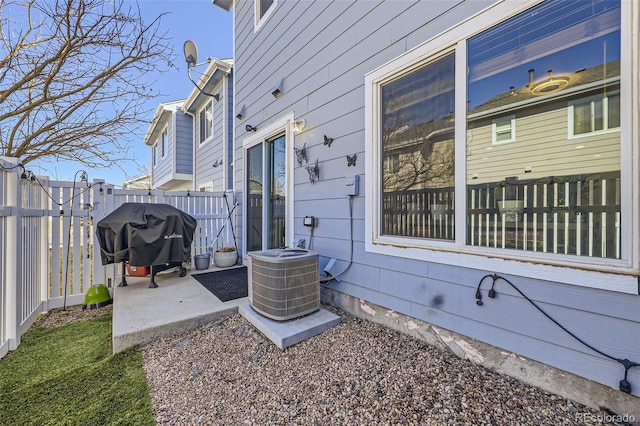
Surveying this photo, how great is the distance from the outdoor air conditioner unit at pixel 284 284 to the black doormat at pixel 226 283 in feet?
2.51

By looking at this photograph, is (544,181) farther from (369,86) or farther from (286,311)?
(286,311)

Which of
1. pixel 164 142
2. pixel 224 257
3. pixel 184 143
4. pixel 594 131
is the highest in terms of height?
pixel 164 142

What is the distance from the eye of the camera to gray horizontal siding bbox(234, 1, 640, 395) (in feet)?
5.05

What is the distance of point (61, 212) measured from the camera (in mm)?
3719

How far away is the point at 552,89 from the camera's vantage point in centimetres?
188

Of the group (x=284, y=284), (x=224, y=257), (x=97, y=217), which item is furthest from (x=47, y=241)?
(x=284, y=284)

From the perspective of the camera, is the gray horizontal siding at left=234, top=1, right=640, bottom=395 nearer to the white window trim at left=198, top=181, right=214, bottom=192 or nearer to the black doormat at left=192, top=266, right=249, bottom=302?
the black doormat at left=192, top=266, right=249, bottom=302

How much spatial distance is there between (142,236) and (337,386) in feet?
10.2

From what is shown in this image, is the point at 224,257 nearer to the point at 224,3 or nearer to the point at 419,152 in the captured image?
the point at 419,152

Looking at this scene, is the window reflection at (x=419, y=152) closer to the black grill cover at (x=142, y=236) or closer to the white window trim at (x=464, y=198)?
the white window trim at (x=464, y=198)

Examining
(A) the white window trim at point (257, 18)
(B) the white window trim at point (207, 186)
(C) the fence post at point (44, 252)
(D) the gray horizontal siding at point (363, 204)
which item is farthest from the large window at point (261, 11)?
(B) the white window trim at point (207, 186)

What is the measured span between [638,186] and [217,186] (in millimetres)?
7733

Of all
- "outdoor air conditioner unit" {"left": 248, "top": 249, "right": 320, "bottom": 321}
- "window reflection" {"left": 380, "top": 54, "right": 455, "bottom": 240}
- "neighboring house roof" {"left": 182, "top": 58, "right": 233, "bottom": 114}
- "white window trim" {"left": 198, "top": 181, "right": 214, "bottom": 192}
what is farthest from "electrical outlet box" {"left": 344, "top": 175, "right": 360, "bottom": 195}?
"white window trim" {"left": 198, "top": 181, "right": 214, "bottom": 192}

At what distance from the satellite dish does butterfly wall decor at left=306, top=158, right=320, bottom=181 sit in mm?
3974
